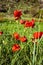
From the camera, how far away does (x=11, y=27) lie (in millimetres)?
7543

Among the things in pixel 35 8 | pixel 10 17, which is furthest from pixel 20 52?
pixel 35 8

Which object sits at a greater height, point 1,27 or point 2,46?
point 2,46

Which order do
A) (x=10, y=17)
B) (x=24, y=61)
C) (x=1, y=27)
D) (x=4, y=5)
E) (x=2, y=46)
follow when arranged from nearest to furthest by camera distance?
(x=24, y=61)
(x=2, y=46)
(x=1, y=27)
(x=10, y=17)
(x=4, y=5)

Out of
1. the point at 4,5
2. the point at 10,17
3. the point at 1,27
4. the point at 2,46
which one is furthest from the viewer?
the point at 4,5

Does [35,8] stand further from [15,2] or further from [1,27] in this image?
[1,27]

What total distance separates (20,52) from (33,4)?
548 cm

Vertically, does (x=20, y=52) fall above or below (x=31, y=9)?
above

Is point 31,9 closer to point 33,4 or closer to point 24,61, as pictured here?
point 33,4

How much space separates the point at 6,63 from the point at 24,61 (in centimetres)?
20

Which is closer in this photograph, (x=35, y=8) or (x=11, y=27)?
(x=11, y=27)

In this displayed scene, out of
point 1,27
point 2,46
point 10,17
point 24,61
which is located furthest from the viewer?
point 10,17

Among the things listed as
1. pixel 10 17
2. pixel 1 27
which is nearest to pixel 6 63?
pixel 1 27

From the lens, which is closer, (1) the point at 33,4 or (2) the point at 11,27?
(2) the point at 11,27

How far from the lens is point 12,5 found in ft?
29.2
